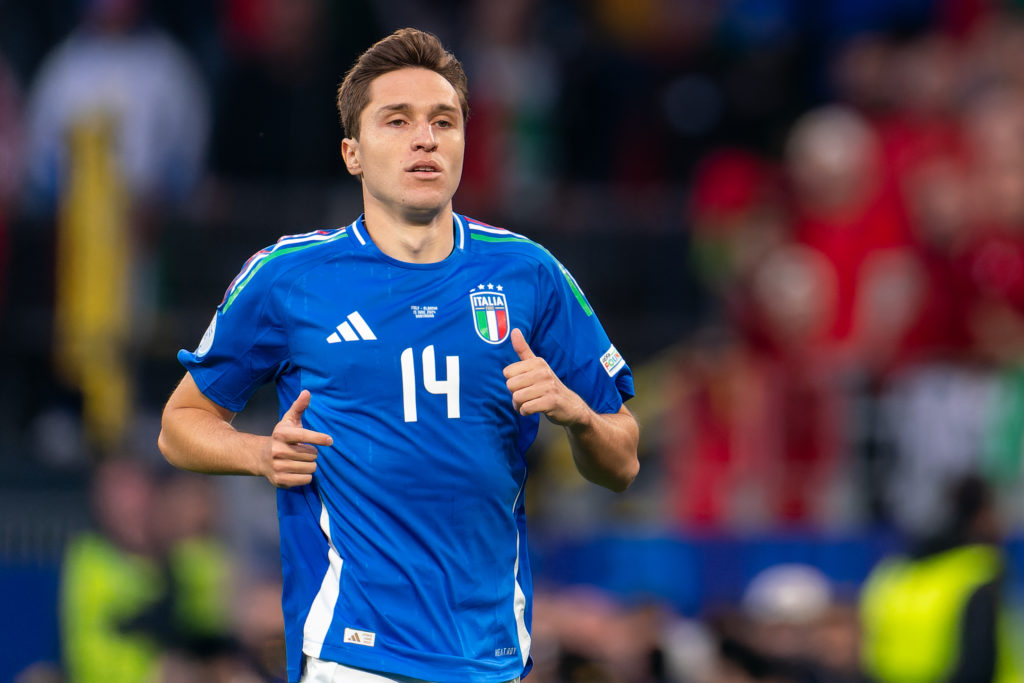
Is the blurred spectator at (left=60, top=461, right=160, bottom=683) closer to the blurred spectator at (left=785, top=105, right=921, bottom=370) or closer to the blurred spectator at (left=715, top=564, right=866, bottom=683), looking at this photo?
A: the blurred spectator at (left=715, top=564, right=866, bottom=683)

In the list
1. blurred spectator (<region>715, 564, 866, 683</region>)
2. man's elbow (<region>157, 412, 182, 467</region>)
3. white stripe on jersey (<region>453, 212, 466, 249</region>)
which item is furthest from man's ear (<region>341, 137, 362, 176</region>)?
blurred spectator (<region>715, 564, 866, 683</region>)

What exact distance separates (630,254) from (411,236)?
7.94m

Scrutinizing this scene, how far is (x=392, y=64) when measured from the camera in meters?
4.62

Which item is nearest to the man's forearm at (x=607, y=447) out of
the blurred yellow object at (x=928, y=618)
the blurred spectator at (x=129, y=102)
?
the blurred yellow object at (x=928, y=618)

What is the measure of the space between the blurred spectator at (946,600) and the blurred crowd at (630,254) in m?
0.07

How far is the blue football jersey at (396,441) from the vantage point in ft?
14.4

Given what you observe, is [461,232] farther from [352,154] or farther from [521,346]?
[521,346]

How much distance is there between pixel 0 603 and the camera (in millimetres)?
9422

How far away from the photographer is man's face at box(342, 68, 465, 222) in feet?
14.8

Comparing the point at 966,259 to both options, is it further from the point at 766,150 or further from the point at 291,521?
the point at 291,521

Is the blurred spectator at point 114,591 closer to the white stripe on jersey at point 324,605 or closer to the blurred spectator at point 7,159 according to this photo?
the blurred spectator at point 7,159

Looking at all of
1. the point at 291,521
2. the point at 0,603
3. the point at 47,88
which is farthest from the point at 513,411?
the point at 47,88

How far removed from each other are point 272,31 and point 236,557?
4486 mm

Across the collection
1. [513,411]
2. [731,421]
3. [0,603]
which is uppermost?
[513,411]
